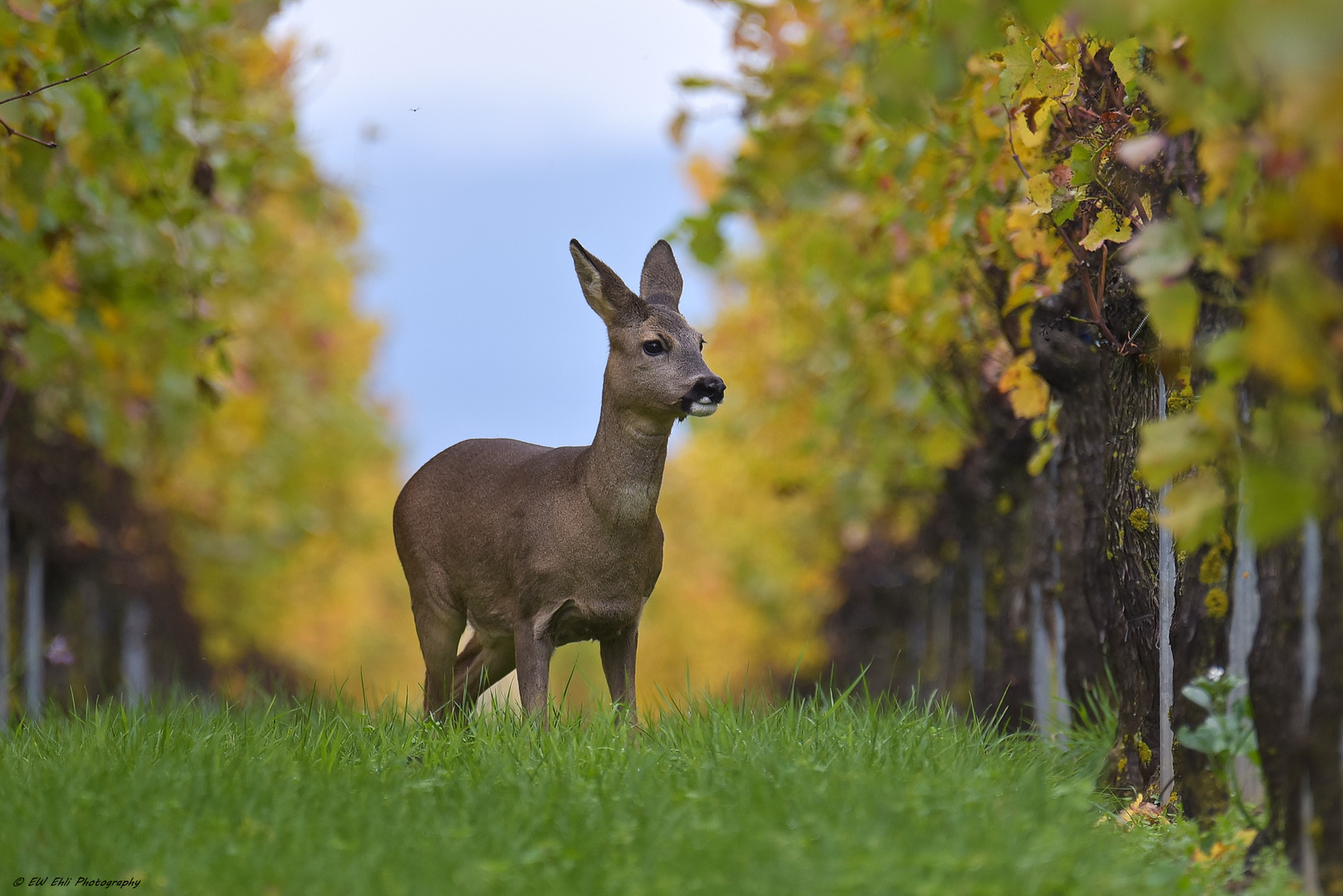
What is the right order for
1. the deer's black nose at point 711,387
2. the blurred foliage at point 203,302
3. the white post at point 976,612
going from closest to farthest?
1. the deer's black nose at point 711,387
2. the blurred foliage at point 203,302
3. the white post at point 976,612

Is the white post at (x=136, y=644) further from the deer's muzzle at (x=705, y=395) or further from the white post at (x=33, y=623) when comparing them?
the deer's muzzle at (x=705, y=395)

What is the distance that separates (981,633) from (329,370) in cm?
1598

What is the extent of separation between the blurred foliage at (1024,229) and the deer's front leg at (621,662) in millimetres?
2393

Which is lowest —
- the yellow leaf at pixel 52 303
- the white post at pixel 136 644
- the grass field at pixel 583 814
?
the white post at pixel 136 644

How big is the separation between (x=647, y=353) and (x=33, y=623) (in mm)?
10137

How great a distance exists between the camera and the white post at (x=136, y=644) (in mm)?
19203

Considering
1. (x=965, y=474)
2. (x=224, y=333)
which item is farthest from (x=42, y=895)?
(x=965, y=474)

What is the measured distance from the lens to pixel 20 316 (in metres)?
8.81

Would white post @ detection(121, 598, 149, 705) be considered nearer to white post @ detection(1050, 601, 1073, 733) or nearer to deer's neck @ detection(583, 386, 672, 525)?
white post @ detection(1050, 601, 1073, 733)

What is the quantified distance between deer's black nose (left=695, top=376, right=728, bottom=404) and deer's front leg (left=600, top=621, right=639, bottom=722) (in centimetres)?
105

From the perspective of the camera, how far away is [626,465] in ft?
20.3

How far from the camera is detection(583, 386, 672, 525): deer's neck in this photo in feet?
20.1

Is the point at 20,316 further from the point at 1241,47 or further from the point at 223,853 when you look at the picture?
the point at 1241,47

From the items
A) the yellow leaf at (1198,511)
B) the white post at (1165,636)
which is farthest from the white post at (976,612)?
the yellow leaf at (1198,511)
